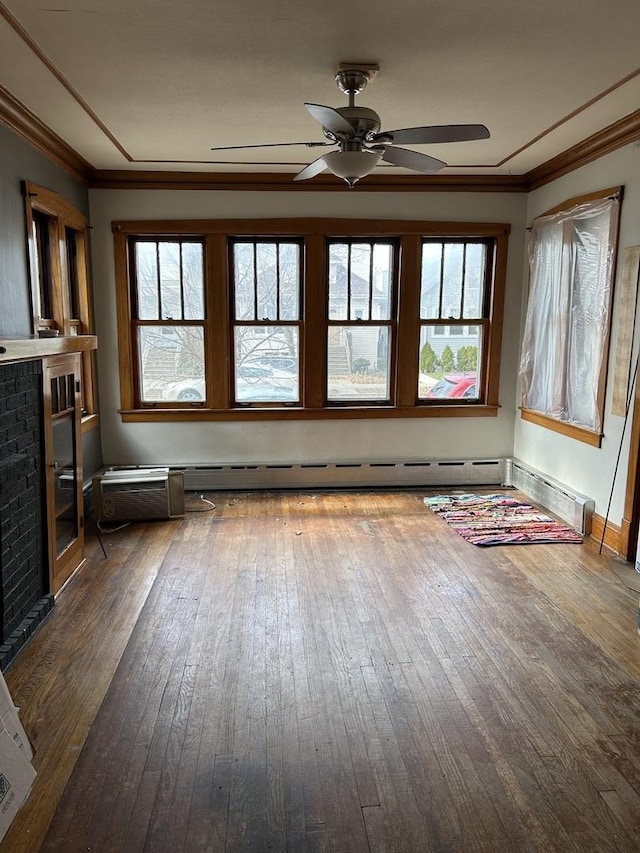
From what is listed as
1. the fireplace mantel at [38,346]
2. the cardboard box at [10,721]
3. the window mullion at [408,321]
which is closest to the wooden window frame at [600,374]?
the window mullion at [408,321]

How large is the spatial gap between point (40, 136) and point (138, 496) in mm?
2628

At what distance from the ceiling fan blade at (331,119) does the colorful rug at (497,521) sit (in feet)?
9.59

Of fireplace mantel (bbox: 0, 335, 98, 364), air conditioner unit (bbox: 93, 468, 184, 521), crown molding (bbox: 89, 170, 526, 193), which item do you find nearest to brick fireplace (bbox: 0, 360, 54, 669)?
fireplace mantel (bbox: 0, 335, 98, 364)

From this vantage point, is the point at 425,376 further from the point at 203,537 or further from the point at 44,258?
the point at 44,258

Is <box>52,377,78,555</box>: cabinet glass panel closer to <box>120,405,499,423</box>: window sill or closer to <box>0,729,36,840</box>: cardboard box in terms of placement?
<box>0,729,36,840</box>: cardboard box

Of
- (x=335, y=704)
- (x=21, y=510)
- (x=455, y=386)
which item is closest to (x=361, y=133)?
(x=21, y=510)

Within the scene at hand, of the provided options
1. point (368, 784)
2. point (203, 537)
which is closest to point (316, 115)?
point (368, 784)

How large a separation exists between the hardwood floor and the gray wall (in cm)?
166

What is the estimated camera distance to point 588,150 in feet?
14.9

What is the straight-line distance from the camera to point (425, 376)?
6.00 metres

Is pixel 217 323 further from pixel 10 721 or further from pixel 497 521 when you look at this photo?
pixel 10 721

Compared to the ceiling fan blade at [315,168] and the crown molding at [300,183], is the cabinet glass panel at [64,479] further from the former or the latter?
the crown molding at [300,183]

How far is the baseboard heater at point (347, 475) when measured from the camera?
589 centimetres

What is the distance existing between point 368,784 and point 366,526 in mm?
2806
